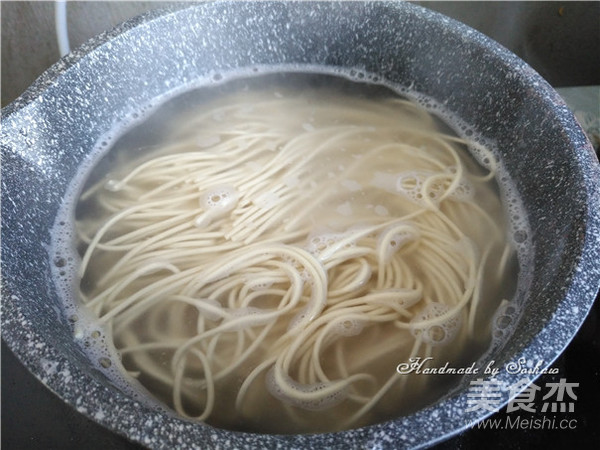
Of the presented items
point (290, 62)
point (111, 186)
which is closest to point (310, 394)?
point (111, 186)

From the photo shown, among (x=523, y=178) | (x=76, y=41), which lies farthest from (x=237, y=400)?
(x=76, y=41)

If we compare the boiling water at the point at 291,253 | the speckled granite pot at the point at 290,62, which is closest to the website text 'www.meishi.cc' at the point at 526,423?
the boiling water at the point at 291,253

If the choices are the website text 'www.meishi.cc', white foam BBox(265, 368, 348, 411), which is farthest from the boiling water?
the website text 'www.meishi.cc'

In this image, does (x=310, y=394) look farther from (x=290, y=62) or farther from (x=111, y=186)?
(x=290, y=62)

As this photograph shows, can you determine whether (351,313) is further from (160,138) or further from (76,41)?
(76,41)

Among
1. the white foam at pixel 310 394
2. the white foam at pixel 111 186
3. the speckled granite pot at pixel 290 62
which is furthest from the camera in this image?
the white foam at pixel 111 186

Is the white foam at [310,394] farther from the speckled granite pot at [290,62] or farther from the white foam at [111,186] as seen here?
the speckled granite pot at [290,62]

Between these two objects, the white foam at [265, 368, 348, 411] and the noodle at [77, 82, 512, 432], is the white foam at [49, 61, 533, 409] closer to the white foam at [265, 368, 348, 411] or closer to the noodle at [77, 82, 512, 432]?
the noodle at [77, 82, 512, 432]
